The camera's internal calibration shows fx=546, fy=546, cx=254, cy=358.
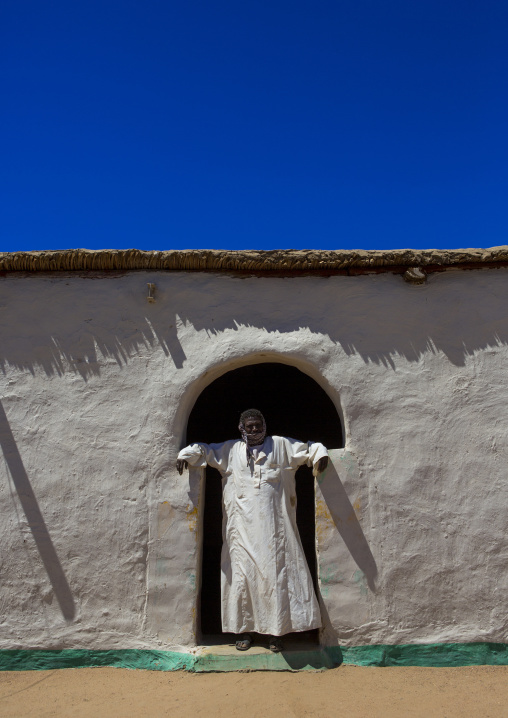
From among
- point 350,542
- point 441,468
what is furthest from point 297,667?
point 441,468

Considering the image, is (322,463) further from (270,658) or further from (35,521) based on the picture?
(35,521)

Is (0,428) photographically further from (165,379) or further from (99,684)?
(99,684)

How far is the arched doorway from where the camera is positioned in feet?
18.4

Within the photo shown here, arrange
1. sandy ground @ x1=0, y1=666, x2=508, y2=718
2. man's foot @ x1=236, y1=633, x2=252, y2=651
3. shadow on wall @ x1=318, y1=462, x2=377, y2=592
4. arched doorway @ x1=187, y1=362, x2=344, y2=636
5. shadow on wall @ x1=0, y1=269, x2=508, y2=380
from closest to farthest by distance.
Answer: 1. sandy ground @ x1=0, y1=666, x2=508, y2=718
2. man's foot @ x1=236, y1=633, x2=252, y2=651
3. shadow on wall @ x1=318, y1=462, x2=377, y2=592
4. shadow on wall @ x1=0, y1=269, x2=508, y2=380
5. arched doorway @ x1=187, y1=362, x2=344, y2=636

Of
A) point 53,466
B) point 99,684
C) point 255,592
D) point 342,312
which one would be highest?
point 342,312

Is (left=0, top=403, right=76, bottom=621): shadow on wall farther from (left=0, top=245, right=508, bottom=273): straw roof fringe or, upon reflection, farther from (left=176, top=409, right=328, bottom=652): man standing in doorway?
(left=0, top=245, right=508, bottom=273): straw roof fringe

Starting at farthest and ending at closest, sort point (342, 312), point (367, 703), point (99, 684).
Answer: point (342, 312) → point (99, 684) → point (367, 703)

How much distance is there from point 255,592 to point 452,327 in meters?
2.47

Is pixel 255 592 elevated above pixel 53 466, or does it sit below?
below

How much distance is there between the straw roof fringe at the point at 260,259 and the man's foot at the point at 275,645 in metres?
2.71

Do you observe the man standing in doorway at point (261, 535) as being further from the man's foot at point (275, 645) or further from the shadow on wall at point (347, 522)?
the shadow on wall at point (347, 522)

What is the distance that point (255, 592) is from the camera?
3766 millimetres

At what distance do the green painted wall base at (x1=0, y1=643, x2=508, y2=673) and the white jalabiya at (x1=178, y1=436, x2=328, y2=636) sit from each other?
0.20m

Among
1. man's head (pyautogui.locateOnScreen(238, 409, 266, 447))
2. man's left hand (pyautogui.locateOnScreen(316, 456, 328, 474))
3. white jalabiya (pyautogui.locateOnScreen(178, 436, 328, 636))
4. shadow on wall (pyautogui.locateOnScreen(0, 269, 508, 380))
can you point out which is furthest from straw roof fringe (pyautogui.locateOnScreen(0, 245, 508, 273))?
man's left hand (pyautogui.locateOnScreen(316, 456, 328, 474))
